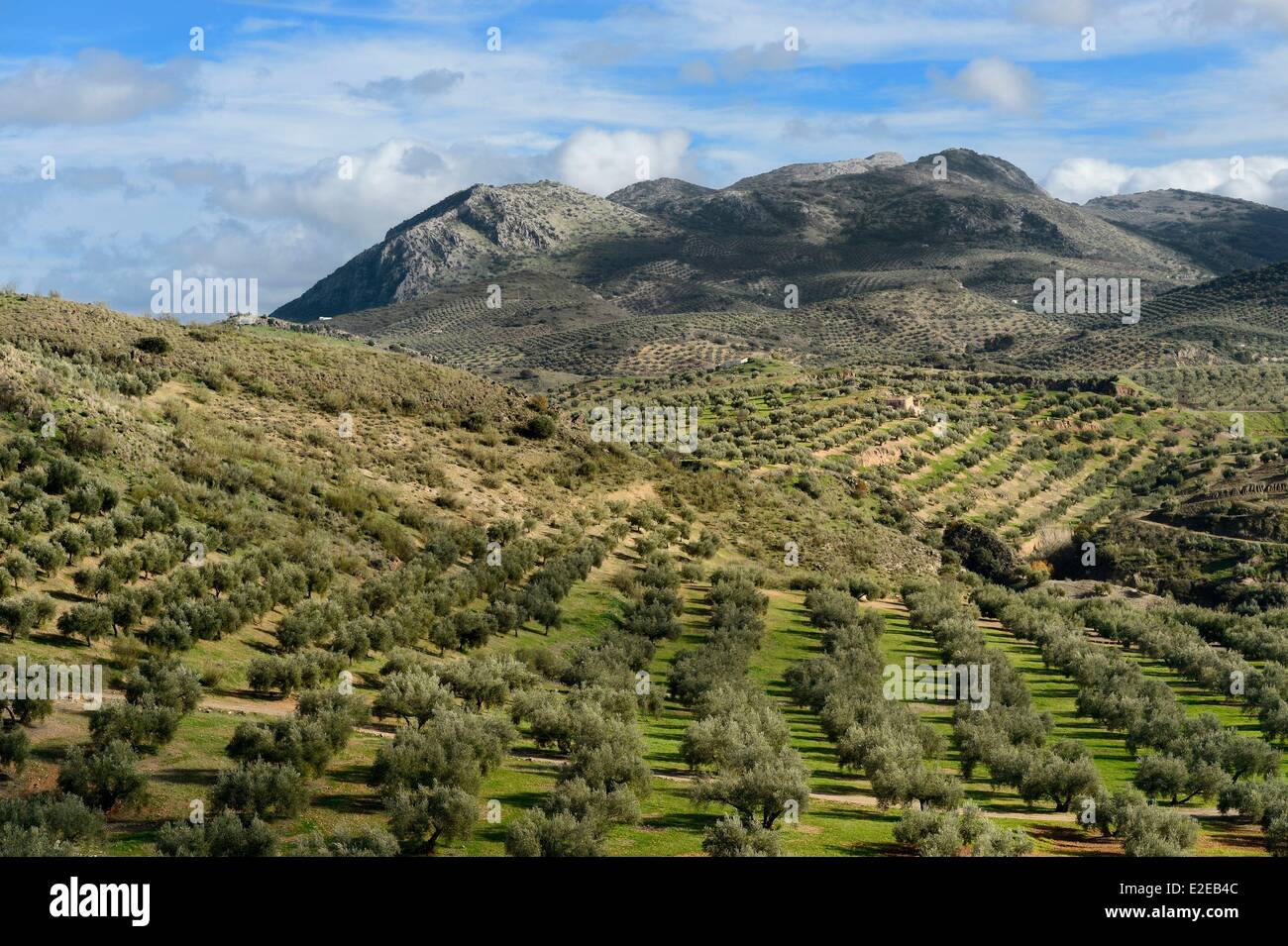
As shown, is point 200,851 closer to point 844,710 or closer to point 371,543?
point 844,710

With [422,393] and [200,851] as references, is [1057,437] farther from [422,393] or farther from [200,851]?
[200,851]

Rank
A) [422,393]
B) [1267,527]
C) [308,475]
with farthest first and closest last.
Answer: [1267,527], [422,393], [308,475]

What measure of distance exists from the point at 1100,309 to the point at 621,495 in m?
160

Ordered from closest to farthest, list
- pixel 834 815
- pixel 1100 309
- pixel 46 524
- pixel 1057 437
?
pixel 834 815
pixel 46 524
pixel 1057 437
pixel 1100 309

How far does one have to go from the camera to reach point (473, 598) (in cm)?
3388

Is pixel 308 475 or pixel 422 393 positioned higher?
pixel 422 393

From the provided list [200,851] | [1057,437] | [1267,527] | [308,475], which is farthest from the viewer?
[1057,437]

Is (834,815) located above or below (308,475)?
below

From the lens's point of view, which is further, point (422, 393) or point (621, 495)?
point (422, 393)

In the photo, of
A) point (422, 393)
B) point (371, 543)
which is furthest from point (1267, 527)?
point (371, 543)
